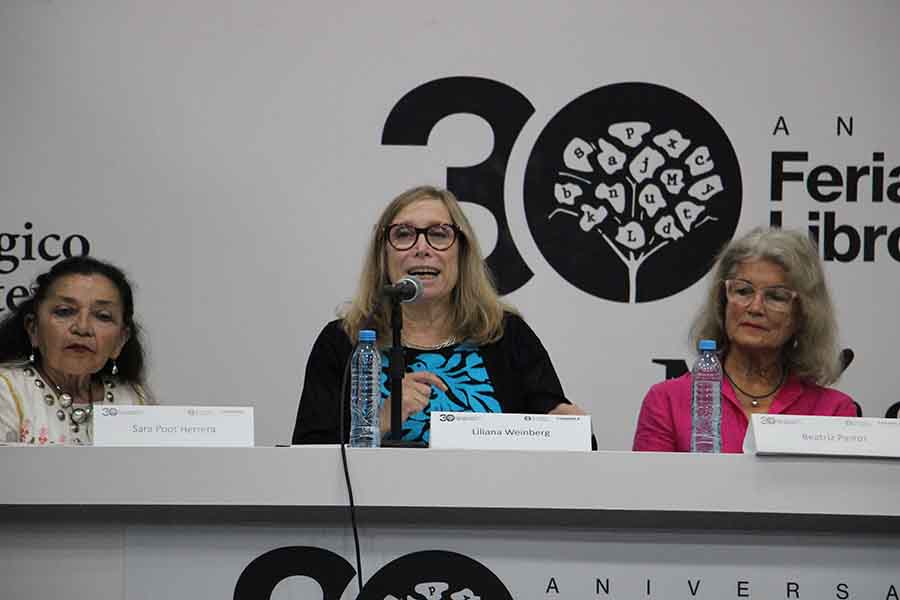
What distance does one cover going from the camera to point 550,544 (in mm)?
2193

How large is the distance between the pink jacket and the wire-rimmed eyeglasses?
0.18 meters

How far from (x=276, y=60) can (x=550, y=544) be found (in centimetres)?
207

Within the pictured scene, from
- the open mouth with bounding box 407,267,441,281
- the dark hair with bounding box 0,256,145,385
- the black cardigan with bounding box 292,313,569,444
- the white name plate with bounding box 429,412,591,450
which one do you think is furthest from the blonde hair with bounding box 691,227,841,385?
the dark hair with bounding box 0,256,145,385

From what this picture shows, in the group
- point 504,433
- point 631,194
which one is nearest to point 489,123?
point 631,194

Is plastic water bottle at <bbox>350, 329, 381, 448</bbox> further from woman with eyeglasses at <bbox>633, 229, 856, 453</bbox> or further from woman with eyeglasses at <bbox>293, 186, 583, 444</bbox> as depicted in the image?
woman with eyeglasses at <bbox>633, 229, 856, 453</bbox>

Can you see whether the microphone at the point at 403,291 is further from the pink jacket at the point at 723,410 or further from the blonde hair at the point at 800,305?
the blonde hair at the point at 800,305

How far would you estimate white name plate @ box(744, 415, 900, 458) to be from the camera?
7.02 feet

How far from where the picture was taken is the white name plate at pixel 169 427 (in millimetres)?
2166

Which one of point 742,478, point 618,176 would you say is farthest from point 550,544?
point 618,176

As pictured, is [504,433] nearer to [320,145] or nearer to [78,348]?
[78,348]

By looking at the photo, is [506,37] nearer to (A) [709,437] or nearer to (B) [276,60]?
(B) [276,60]

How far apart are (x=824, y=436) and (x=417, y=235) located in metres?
1.12

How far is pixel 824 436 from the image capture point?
7.09 ft

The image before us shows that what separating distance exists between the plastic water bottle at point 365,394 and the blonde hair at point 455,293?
342mm
